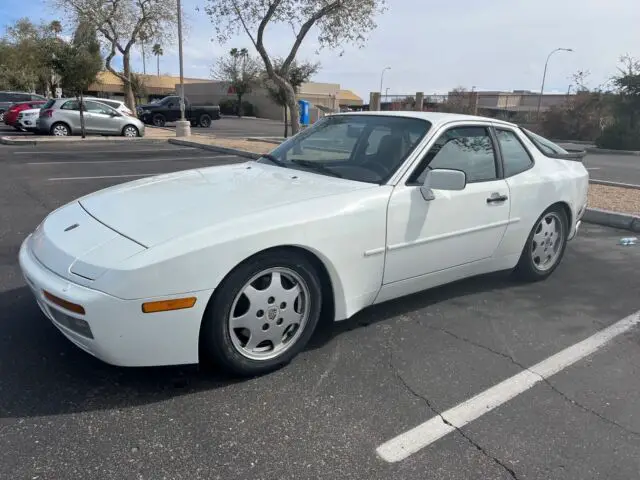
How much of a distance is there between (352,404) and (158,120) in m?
29.9

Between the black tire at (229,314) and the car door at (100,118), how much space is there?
1810 cm

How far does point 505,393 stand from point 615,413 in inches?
21.6

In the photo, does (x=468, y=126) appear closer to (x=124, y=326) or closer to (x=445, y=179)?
(x=445, y=179)

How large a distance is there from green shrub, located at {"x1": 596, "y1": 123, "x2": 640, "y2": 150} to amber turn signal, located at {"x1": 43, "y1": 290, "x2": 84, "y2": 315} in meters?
24.1

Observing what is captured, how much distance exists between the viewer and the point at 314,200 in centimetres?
309

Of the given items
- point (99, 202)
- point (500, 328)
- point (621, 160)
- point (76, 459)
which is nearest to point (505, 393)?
point (500, 328)

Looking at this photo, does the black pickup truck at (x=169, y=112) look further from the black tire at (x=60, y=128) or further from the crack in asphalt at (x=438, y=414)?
the crack in asphalt at (x=438, y=414)

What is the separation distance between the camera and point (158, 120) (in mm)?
30062

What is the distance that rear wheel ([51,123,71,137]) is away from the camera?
18125 millimetres

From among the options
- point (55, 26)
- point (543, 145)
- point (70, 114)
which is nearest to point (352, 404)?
point (543, 145)

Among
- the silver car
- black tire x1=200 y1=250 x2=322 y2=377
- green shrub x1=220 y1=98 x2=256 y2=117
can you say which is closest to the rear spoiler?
black tire x1=200 y1=250 x2=322 y2=377

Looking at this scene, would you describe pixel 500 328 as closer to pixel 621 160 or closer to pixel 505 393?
pixel 505 393

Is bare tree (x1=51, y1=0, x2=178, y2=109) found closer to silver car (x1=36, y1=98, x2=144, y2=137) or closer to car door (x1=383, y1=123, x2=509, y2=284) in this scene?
silver car (x1=36, y1=98, x2=144, y2=137)

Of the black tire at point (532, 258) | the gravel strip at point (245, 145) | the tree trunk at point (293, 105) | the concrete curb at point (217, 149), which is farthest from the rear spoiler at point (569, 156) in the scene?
the tree trunk at point (293, 105)
